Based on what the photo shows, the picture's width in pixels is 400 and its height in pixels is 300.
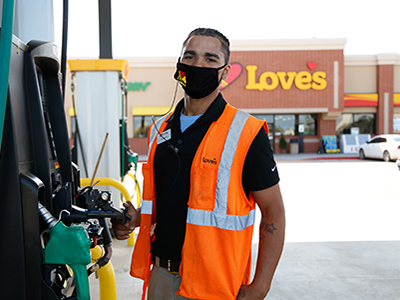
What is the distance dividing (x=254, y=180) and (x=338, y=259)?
385cm

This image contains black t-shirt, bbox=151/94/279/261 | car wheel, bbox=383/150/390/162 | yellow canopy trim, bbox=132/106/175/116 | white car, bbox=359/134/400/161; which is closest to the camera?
black t-shirt, bbox=151/94/279/261

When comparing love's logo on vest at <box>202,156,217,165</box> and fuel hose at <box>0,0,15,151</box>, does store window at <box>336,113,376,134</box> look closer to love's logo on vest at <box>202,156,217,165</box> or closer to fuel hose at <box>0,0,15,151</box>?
love's logo on vest at <box>202,156,217,165</box>

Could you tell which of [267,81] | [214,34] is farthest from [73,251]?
[267,81]

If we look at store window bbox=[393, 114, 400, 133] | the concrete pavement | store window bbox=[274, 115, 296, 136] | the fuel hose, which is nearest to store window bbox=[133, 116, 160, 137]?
store window bbox=[274, 115, 296, 136]

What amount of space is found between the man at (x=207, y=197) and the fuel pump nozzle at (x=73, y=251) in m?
0.45

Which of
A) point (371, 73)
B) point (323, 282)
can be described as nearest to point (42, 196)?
point (323, 282)

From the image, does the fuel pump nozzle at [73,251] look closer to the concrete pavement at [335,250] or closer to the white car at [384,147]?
the concrete pavement at [335,250]

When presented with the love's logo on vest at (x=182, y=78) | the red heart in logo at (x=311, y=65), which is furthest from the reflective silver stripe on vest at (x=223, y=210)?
the red heart in logo at (x=311, y=65)

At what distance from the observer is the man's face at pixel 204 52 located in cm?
205

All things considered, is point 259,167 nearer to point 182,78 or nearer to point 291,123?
point 182,78

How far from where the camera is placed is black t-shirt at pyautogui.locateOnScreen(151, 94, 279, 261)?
1.92m

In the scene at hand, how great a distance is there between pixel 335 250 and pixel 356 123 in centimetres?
2397

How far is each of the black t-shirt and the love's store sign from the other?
23791 mm

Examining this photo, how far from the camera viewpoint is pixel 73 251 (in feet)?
5.57
